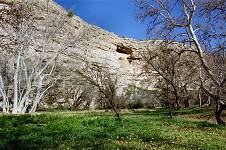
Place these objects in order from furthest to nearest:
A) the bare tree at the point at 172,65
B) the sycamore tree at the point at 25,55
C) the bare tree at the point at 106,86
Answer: the sycamore tree at the point at 25,55, the bare tree at the point at 106,86, the bare tree at the point at 172,65

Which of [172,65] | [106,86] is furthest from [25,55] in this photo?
[172,65]

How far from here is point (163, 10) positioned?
15758 millimetres

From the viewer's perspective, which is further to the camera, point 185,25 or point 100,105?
point 100,105

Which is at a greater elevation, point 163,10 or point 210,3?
point 163,10

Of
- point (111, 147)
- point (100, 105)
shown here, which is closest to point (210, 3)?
point (111, 147)

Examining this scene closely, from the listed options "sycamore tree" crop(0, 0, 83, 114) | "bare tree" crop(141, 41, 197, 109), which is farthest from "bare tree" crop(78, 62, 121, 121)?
"sycamore tree" crop(0, 0, 83, 114)

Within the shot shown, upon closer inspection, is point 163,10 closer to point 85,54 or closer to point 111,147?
point 111,147

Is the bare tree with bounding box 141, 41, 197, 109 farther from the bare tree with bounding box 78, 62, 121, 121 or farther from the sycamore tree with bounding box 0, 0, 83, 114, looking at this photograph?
the sycamore tree with bounding box 0, 0, 83, 114

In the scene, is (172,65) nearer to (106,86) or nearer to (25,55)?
(106,86)

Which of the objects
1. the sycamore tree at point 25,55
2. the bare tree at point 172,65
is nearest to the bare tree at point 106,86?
the bare tree at point 172,65

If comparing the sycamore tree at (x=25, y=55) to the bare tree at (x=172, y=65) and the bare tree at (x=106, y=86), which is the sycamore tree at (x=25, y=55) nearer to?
the bare tree at (x=106, y=86)

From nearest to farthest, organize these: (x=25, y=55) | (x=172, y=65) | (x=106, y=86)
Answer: (x=106, y=86)
(x=25, y=55)
(x=172, y=65)

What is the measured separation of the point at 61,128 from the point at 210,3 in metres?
8.47

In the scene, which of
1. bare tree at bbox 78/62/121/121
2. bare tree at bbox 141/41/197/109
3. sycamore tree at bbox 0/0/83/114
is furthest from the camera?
sycamore tree at bbox 0/0/83/114
